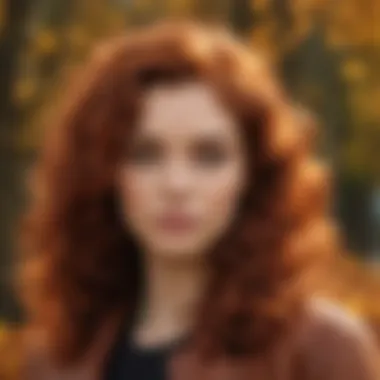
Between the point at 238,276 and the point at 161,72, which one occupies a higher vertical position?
the point at 161,72

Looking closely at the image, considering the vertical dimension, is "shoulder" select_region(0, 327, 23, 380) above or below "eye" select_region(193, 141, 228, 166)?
below

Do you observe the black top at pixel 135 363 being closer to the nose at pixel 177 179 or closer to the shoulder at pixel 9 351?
the nose at pixel 177 179

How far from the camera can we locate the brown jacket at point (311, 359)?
985 millimetres

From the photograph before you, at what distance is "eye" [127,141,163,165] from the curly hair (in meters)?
0.02

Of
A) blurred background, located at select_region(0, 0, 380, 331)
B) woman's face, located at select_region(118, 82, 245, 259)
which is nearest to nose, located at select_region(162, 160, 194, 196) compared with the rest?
Result: woman's face, located at select_region(118, 82, 245, 259)

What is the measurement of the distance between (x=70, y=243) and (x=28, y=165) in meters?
0.86

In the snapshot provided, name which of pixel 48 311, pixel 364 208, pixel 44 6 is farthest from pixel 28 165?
pixel 48 311

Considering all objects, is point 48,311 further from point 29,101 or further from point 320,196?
point 29,101

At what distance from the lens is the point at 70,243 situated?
1113 millimetres

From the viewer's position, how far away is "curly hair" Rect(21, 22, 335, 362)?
40.2 inches

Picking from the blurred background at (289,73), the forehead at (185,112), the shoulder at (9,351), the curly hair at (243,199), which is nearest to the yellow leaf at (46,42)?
the blurred background at (289,73)

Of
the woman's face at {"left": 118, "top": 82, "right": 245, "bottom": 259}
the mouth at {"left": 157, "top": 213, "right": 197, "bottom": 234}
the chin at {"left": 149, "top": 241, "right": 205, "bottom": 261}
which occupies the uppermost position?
the woman's face at {"left": 118, "top": 82, "right": 245, "bottom": 259}

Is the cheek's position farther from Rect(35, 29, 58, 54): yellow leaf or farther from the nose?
Rect(35, 29, 58, 54): yellow leaf

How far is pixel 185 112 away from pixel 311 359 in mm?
276
